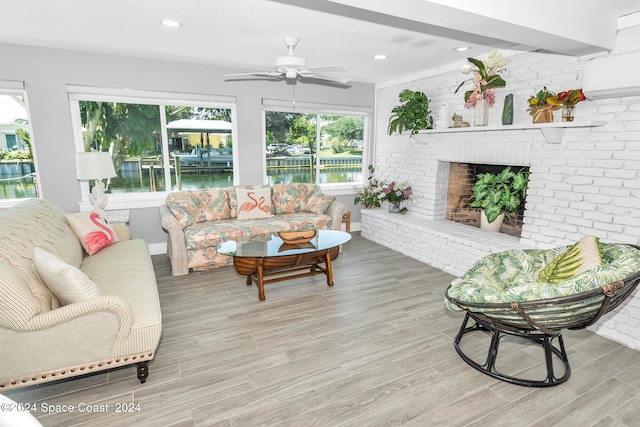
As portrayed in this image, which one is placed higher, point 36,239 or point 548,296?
point 36,239

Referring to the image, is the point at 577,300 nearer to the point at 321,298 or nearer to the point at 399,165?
the point at 321,298

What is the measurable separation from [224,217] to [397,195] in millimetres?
2316

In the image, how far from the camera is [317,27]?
2865 millimetres

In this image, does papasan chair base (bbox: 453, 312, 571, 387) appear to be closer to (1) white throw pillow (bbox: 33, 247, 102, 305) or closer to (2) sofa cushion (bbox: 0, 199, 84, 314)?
(1) white throw pillow (bbox: 33, 247, 102, 305)

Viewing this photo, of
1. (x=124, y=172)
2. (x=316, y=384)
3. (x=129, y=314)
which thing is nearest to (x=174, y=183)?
→ (x=124, y=172)

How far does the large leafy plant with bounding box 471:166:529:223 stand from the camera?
3533 millimetres

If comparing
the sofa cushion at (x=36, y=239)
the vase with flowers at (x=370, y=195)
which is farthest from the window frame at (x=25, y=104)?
the vase with flowers at (x=370, y=195)

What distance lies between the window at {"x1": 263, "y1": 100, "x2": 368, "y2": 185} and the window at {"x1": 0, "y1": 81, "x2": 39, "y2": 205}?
2692 millimetres

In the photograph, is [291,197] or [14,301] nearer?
[14,301]

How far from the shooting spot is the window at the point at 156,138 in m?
4.06

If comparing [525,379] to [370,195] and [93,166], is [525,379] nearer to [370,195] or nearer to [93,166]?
[370,195]

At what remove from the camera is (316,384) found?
2.08 meters

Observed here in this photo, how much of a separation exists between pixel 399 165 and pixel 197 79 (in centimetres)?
295

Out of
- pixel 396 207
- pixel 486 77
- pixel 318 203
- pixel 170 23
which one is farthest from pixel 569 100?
pixel 170 23
